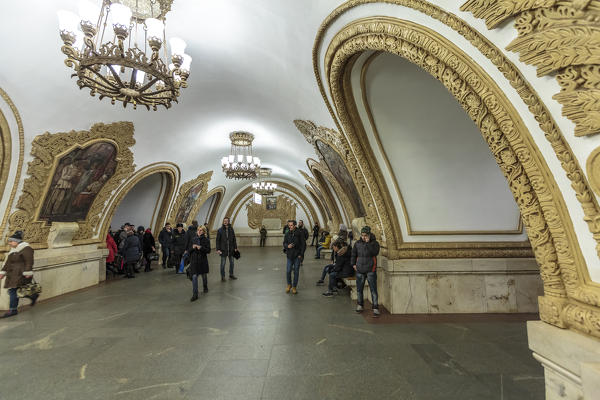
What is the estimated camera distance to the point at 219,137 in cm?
844

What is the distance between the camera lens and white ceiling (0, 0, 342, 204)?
3250 mm

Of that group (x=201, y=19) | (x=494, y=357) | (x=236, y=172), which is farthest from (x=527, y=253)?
(x=236, y=172)

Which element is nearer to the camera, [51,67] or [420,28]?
[420,28]

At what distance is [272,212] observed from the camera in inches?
775

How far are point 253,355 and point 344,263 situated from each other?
2848 mm

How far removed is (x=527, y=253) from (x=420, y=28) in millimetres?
4214

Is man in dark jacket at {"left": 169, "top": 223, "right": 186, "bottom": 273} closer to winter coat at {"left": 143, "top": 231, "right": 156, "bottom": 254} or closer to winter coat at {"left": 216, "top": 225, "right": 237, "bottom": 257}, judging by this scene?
winter coat at {"left": 143, "top": 231, "right": 156, "bottom": 254}

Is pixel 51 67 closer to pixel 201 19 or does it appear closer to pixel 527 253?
pixel 201 19

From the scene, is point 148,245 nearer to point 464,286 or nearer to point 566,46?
point 464,286

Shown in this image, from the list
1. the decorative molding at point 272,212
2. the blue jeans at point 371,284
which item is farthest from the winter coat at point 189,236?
the decorative molding at point 272,212

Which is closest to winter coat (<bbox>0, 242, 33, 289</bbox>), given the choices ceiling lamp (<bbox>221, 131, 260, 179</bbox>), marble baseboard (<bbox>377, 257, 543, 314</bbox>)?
ceiling lamp (<bbox>221, 131, 260, 179</bbox>)

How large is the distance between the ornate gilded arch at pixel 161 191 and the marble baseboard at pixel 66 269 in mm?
827

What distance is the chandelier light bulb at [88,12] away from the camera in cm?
259

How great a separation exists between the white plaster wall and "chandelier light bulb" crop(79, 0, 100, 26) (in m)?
7.91
